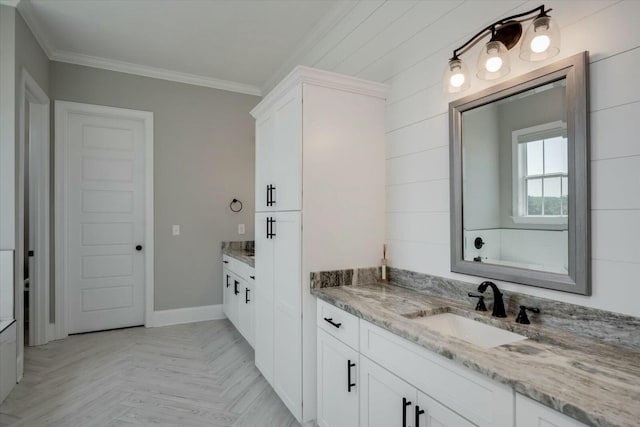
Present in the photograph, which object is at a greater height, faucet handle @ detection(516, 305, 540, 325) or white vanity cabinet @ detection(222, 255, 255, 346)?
faucet handle @ detection(516, 305, 540, 325)

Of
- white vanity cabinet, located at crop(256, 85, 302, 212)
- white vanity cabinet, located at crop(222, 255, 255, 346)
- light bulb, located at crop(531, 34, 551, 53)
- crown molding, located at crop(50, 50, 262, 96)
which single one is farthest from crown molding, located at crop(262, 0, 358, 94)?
white vanity cabinet, located at crop(222, 255, 255, 346)

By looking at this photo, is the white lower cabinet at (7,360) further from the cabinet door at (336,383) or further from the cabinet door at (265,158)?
the cabinet door at (336,383)

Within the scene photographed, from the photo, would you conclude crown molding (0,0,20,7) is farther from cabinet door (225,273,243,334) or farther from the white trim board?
cabinet door (225,273,243,334)

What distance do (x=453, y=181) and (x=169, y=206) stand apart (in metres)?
3.25

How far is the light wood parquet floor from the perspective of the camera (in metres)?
2.18

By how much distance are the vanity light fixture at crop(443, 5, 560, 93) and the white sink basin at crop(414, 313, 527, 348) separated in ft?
3.55

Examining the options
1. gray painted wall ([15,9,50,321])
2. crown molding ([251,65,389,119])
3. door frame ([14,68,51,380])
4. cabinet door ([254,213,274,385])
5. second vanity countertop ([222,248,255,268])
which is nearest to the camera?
crown molding ([251,65,389,119])

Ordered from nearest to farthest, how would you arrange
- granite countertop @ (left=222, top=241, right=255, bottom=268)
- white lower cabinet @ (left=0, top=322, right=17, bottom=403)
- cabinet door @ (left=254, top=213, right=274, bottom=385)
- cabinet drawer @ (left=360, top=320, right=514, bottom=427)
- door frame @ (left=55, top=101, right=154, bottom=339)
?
cabinet drawer @ (left=360, top=320, right=514, bottom=427) < white lower cabinet @ (left=0, top=322, right=17, bottom=403) < cabinet door @ (left=254, top=213, right=274, bottom=385) < door frame @ (left=55, top=101, right=154, bottom=339) < granite countertop @ (left=222, top=241, right=255, bottom=268)

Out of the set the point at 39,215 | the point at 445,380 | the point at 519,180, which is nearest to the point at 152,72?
the point at 39,215

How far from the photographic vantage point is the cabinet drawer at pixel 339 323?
1631 mm

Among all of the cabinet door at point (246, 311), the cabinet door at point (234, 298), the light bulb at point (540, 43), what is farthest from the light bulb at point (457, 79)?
the cabinet door at point (234, 298)

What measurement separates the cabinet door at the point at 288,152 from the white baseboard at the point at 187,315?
2.37m

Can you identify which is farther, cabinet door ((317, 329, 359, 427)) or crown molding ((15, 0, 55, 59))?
crown molding ((15, 0, 55, 59))

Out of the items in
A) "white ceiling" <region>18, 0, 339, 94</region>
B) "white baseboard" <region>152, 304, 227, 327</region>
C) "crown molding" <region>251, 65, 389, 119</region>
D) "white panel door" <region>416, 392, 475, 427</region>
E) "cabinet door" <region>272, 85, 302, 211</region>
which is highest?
"white ceiling" <region>18, 0, 339, 94</region>
